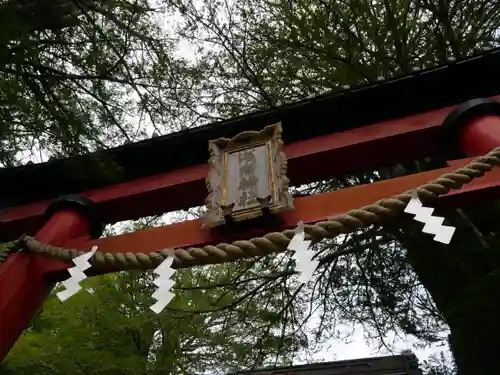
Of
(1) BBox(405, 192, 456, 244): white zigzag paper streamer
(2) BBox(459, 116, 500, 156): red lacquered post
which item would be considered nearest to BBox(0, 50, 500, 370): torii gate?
(2) BBox(459, 116, 500, 156): red lacquered post

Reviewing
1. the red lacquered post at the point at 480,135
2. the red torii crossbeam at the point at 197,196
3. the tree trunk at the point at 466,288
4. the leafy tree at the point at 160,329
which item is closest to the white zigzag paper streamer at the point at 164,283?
the red torii crossbeam at the point at 197,196

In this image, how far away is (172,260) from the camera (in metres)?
2.18

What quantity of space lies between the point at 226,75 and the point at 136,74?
1.82m

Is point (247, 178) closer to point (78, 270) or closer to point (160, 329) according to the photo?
point (78, 270)

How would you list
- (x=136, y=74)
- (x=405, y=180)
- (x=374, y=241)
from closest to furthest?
(x=405, y=180), (x=136, y=74), (x=374, y=241)

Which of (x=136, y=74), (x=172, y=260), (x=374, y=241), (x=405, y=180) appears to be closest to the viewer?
(x=172, y=260)

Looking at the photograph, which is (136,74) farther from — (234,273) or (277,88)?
(234,273)

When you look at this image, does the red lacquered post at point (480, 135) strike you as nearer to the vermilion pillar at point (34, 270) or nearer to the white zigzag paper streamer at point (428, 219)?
the white zigzag paper streamer at point (428, 219)

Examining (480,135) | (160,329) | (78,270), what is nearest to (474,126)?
(480,135)

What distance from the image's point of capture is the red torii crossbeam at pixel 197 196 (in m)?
2.48

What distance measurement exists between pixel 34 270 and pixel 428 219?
7.28ft

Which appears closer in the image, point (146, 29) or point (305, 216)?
point (305, 216)

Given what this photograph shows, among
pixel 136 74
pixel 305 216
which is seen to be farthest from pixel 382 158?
pixel 136 74

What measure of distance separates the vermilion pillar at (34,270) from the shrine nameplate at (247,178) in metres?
0.97
